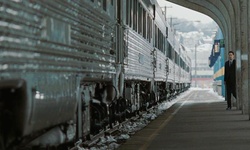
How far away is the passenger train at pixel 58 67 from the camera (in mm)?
5363

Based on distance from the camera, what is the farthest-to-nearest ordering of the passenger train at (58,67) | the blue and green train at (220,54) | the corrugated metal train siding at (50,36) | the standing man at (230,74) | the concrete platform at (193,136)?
1. the blue and green train at (220,54)
2. the standing man at (230,74)
3. the concrete platform at (193,136)
4. the passenger train at (58,67)
5. the corrugated metal train siding at (50,36)

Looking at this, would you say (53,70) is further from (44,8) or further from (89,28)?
(89,28)

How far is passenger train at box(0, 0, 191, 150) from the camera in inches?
211

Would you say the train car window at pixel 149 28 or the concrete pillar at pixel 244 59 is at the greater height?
the train car window at pixel 149 28

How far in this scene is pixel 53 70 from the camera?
6.45 meters

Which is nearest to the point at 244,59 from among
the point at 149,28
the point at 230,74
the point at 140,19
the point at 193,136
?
the point at 230,74

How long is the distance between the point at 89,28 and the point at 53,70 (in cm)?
228

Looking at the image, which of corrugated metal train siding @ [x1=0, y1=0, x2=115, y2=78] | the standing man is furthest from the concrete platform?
the standing man

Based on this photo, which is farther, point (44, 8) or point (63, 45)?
point (63, 45)

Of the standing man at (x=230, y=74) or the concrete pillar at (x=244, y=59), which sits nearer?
the concrete pillar at (x=244, y=59)

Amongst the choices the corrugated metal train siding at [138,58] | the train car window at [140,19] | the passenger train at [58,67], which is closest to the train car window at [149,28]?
the corrugated metal train siding at [138,58]

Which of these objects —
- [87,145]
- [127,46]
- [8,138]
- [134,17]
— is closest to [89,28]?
[87,145]

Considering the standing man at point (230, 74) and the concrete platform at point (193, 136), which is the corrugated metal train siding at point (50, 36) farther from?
the standing man at point (230, 74)

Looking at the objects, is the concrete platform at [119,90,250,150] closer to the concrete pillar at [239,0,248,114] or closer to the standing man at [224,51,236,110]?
the concrete pillar at [239,0,248,114]
